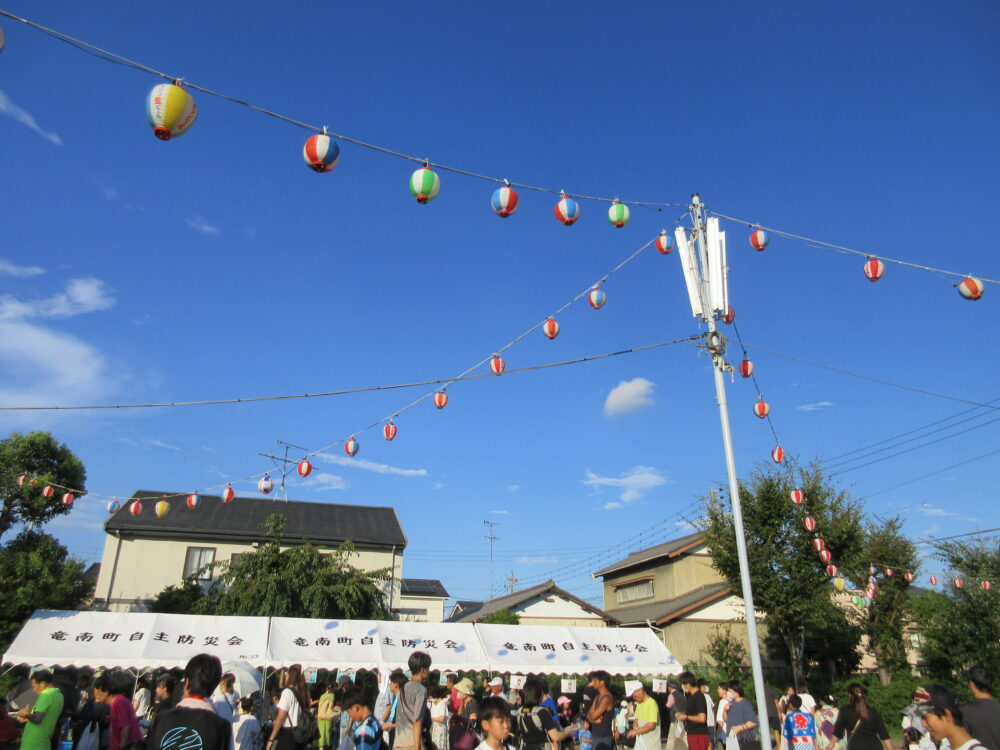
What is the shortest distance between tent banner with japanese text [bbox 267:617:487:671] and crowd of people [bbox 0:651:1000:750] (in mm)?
3677

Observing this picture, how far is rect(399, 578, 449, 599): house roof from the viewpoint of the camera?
3884 cm

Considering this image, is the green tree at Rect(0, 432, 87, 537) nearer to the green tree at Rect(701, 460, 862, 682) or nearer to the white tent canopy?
the white tent canopy

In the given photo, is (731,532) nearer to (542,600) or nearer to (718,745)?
(718,745)

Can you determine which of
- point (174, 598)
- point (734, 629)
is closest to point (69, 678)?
point (174, 598)

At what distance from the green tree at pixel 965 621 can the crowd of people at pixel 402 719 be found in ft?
41.8

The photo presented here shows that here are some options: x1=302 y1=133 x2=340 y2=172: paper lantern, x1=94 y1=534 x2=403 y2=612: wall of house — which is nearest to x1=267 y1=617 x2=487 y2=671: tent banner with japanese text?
x1=302 y1=133 x2=340 y2=172: paper lantern

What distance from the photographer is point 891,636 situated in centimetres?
2383

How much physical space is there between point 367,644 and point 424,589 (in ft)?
92.6

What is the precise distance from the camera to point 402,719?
6770mm

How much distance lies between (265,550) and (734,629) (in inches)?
730

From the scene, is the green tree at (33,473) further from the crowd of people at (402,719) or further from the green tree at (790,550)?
the green tree at (790,550)

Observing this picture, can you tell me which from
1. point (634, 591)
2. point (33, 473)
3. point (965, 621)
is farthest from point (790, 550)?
point (33, 473)

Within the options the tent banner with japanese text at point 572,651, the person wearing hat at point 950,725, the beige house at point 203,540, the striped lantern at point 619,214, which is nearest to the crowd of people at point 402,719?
the person wearing hat at point 950,725

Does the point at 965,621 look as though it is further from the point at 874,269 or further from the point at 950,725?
the point at 950,725
